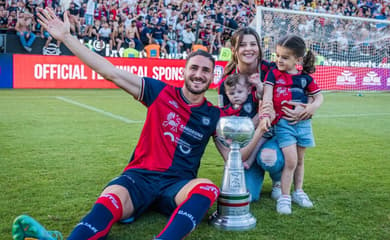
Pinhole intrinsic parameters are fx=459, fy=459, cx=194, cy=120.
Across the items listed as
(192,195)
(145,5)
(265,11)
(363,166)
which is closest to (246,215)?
(192,195)

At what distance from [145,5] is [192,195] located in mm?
17748

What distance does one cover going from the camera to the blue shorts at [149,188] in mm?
2969

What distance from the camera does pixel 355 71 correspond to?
53.6ft

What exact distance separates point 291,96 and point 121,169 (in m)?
1.98

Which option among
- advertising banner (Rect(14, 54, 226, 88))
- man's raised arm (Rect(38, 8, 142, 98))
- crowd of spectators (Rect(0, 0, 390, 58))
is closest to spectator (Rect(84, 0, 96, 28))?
crowd of spectators (Rect(0, 0, 390, 58))

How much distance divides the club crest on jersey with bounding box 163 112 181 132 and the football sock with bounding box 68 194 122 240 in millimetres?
656

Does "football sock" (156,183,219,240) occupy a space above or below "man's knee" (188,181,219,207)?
below

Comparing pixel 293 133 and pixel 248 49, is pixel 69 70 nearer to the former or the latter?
pixel 248 49

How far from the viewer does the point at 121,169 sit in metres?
4.62

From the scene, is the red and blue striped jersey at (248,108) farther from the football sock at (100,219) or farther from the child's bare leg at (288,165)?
the football sock at (100,219)

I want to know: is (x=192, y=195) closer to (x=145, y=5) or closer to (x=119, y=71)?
(x=119, y=71)

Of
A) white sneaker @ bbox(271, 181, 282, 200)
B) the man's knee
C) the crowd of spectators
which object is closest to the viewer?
the man's knee

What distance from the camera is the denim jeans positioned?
137 inches

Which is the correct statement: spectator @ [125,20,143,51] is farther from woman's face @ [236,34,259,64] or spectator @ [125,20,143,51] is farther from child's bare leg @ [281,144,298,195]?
child's bare leg @ [281,144,298,195]
